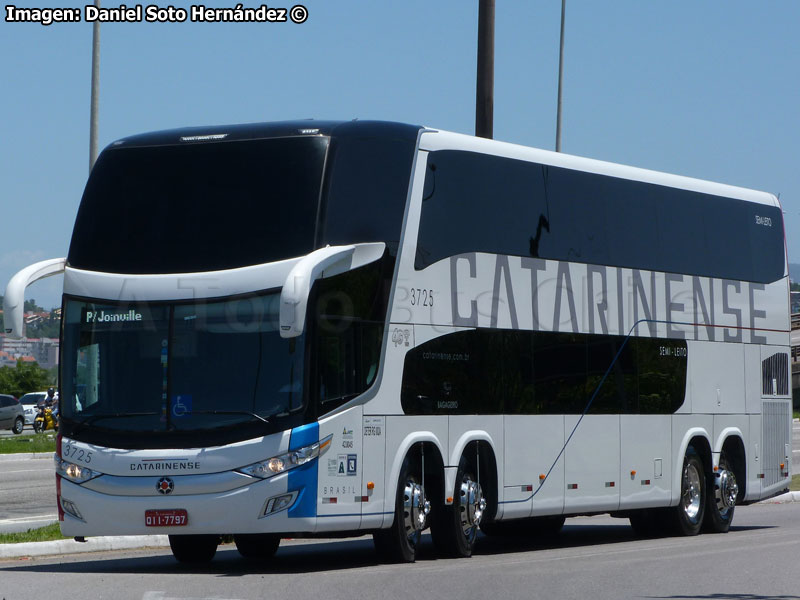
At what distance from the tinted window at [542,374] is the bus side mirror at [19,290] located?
3.58 metres

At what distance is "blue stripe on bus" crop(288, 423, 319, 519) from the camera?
1355 centimetres

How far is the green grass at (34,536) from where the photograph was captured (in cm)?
1709

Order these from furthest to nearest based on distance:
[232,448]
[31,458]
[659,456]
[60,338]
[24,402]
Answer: [24,402] → [31,458] → [659,456] → [60,338] → [232,448]

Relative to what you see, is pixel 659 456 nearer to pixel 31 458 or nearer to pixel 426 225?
pixel 426 225

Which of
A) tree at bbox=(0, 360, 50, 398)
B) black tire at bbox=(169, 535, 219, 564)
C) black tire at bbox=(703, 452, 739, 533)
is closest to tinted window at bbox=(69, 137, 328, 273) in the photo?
black tire at bbox=(169, 535, 219, 564)

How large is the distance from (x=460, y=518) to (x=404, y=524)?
95 cm

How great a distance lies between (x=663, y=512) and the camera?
20234 millimetres

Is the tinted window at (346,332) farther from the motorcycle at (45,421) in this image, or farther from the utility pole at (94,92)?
the motorcycle at (45,421)

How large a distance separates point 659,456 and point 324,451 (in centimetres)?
683

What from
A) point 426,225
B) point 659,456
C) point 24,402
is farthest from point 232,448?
point 24,402

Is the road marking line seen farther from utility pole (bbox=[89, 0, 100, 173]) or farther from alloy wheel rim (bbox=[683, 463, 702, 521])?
alloy wheel rim (bbox=[683, 463, 702, 521])

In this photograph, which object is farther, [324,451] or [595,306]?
[595,306]

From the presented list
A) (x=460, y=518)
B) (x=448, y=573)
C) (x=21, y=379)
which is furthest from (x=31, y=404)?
(x=448, y=573)

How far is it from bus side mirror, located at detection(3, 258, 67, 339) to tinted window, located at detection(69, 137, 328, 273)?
0.30 m
